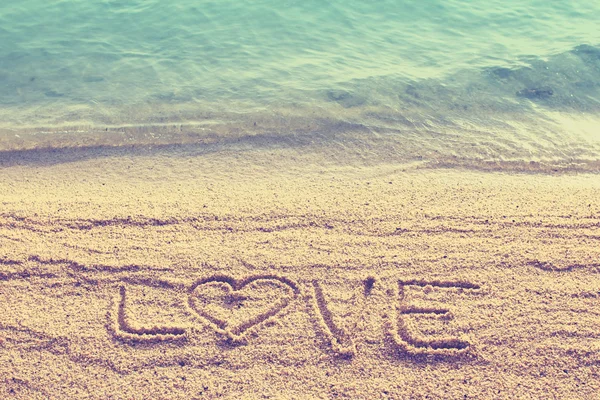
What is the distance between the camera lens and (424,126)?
6.02 m

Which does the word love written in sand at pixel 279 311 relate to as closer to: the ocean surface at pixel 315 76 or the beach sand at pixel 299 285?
the beach sand at pixel 299 285

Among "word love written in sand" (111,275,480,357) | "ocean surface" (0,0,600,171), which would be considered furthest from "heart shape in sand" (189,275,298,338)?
"ocean surface" (0,0,600,171)

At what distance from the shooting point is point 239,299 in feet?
11.8

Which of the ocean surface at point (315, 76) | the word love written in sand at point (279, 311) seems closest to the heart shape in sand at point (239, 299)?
the word love written in sand at point (279, 311)

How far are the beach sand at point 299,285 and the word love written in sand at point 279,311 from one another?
0.04 ft

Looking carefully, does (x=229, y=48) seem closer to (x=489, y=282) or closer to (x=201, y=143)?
(x=201, y=143)

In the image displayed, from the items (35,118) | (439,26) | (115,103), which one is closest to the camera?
(35,118)

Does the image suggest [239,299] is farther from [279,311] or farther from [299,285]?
[299,285]

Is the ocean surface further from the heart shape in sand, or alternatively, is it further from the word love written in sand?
the heart shape in sand

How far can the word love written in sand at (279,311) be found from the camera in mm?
3297

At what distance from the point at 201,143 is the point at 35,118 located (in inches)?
88.1

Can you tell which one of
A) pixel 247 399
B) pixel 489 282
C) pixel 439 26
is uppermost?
pixel 439 26

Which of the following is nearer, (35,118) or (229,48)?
(35,118)

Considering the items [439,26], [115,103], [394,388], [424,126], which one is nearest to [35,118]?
[115,103]
